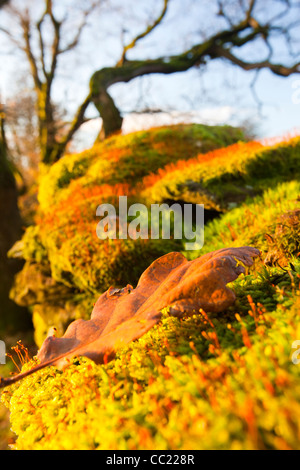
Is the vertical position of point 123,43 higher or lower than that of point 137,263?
higher

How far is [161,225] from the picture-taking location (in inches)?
171

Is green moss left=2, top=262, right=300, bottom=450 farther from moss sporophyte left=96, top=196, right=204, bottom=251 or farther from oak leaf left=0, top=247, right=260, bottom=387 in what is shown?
moss sporophyte left=96, top=196, right=204, bottom=251

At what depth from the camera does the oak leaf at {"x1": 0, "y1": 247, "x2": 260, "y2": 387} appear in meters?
1.30

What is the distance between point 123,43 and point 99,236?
14.5m

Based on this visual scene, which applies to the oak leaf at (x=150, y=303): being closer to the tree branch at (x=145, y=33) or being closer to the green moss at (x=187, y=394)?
the green moss at (x=187, y=394)

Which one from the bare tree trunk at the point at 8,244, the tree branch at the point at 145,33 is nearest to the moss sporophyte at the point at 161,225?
the bare tree trunk at the point at 8,244

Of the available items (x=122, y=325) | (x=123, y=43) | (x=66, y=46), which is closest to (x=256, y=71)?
(x=123, y=43)

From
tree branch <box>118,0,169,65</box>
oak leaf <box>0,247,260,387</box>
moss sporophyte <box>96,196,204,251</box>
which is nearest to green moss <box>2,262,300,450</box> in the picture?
oak leaf <box>0,247,260,387</box>

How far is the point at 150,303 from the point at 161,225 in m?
2.91

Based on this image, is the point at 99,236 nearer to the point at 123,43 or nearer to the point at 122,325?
the point at 122,325

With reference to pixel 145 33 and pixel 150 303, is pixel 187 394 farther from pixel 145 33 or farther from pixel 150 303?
pixel 145 33

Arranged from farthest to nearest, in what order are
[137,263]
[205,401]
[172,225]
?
[172,225], [137,263], [205,401]

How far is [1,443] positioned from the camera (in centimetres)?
527

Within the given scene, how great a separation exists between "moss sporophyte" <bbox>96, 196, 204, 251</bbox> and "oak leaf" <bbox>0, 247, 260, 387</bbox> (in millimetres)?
2201
